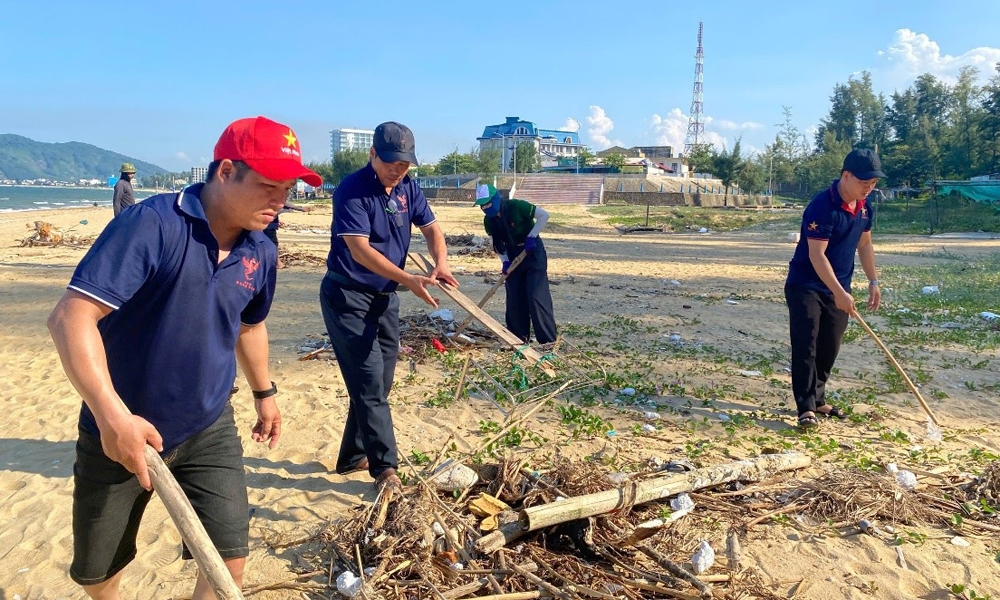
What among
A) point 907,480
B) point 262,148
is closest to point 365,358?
point 262,148

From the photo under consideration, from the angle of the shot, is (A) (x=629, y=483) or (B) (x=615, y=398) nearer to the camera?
(A) (x=629, y=483)

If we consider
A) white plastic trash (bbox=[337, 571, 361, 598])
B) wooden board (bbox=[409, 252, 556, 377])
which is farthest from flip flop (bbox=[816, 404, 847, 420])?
white plastic trash (bbox=[337, 571, 361, 598])

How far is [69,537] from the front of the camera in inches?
130

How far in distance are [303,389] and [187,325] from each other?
153 inches

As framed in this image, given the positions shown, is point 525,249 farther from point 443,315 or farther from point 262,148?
point 262,148

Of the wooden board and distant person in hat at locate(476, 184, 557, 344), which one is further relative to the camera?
distant person in hat at locate(476, 184, 557, 344)

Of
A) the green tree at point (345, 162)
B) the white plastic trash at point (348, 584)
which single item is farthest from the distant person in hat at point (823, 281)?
the green tree at point (345, 162)

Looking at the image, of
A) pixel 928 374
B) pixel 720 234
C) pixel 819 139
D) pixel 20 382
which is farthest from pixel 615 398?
pixel 819 139

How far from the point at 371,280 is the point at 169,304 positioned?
178 centimetres

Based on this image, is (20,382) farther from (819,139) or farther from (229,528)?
(819,139)

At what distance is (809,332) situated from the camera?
490 cm

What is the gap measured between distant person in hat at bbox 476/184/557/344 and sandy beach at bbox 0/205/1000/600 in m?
0.85

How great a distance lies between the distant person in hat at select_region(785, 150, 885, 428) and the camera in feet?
15.4

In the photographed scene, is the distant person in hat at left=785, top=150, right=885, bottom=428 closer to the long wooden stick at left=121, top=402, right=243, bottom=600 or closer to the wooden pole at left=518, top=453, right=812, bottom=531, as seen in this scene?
the wooden pole at left=518, top=453, right=812, bottom=531
